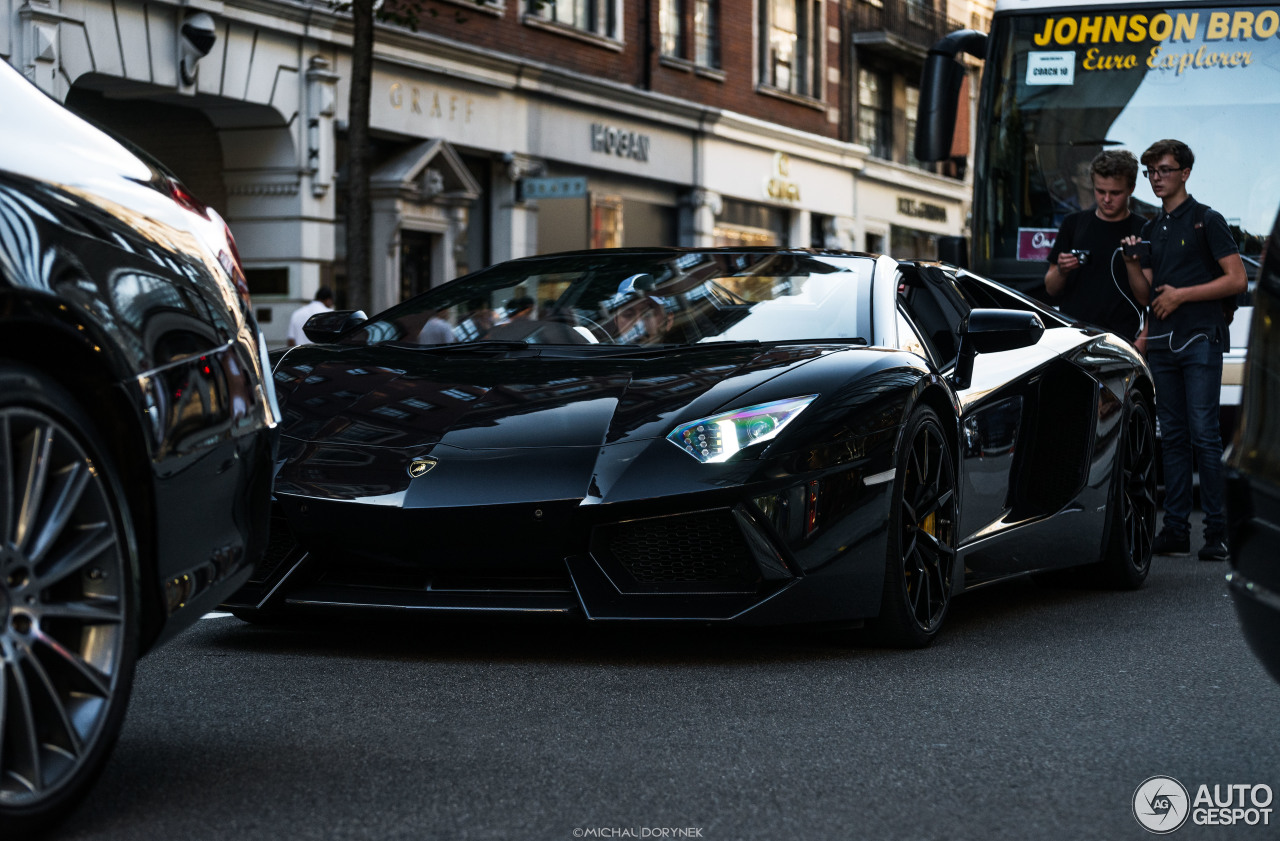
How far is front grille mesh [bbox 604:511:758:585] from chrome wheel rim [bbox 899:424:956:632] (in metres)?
0.62

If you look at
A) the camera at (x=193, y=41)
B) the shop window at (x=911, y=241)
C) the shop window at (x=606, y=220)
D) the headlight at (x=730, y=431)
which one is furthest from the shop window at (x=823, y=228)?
the headlight at (x=730, y=431)

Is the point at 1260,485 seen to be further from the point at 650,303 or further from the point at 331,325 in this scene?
the point at 331,325

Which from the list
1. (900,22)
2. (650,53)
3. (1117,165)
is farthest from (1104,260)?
(900,22)

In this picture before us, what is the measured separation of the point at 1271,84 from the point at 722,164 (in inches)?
686

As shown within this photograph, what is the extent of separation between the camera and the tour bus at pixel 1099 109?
11055 millimetres

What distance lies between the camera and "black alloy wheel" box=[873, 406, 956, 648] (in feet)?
16.8

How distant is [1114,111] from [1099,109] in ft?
0.35

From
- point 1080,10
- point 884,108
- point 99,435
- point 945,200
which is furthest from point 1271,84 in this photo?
point 945,200

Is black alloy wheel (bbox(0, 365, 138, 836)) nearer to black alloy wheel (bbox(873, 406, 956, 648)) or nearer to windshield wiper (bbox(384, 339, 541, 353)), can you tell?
black alloy wheel (bbox(873, 406, 956, 648))

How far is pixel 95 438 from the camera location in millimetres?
3084

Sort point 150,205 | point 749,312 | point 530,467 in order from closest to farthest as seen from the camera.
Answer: point 150,205 < point 530,467 < point 749,312

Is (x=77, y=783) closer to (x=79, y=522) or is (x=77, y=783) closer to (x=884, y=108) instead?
(x=79, y=522)

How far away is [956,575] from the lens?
18.5 feet

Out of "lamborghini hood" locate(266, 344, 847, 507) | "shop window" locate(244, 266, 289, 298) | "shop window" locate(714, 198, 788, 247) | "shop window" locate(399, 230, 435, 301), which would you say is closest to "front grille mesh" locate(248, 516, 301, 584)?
"lamborghini hood" locate(266, 344, 847, 507)
